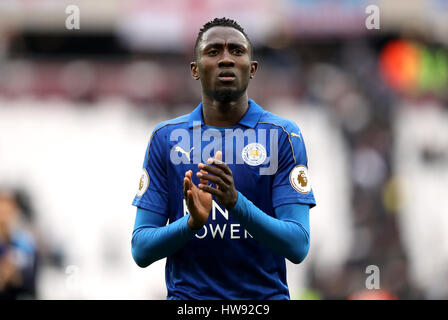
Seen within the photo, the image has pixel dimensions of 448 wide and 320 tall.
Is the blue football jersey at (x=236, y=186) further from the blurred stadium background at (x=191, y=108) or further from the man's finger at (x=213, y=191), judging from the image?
the blurred stadium background at (x=191, y=108)

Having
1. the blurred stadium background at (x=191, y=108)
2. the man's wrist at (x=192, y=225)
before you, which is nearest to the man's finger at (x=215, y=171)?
the man's wrist at (x=192, y=225)

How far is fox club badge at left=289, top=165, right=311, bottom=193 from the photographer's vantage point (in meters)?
3.99

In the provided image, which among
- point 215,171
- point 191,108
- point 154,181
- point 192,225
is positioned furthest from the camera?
point 191,108

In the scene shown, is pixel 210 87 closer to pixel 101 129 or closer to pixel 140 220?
pixel 140 220

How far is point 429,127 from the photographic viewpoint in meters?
18.2

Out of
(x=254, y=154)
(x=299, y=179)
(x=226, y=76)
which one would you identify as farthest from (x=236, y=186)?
(x=226, y=76)

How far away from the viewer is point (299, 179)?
13.2 feet

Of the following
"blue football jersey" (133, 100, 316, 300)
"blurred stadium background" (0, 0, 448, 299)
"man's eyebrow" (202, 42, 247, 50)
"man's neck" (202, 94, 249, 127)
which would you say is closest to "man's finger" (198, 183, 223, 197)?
"blue football jersey" (133, 100, 316, 300)

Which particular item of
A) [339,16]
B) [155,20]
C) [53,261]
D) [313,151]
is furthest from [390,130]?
[53,261]

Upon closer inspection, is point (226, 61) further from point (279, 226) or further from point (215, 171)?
point (279, 226)

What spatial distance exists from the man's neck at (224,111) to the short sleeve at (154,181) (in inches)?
11.5

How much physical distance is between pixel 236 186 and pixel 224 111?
1.39 ft

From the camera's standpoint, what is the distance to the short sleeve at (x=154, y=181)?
13.4ft
